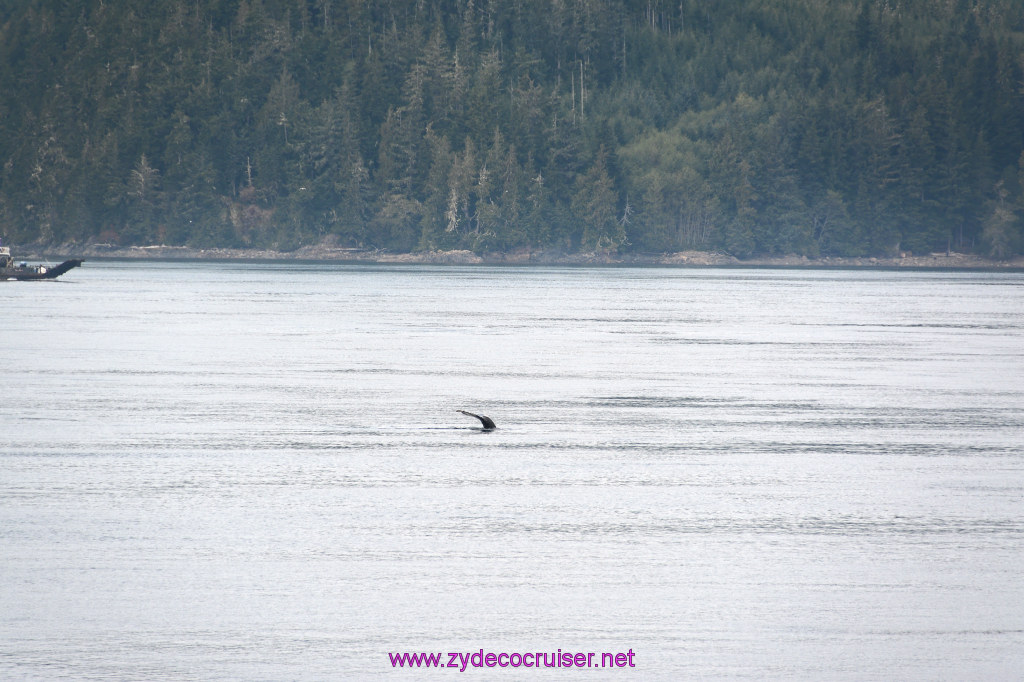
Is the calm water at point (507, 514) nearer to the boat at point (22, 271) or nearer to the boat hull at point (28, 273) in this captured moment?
the boat hull at point (28, 273)

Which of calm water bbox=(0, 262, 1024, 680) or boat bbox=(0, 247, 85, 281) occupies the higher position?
calm water bbox=(0, 262, 1024, 680)

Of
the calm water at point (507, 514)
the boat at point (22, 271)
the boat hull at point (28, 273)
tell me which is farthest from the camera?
the boat at point (22, 271)

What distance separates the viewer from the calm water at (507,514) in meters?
18.0

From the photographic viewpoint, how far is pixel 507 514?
25.5m

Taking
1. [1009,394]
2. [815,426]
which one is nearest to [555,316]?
[1009,394]

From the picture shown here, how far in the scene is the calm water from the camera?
711 inches

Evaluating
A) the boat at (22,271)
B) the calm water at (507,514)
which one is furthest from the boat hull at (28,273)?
the calm water at (507,514)

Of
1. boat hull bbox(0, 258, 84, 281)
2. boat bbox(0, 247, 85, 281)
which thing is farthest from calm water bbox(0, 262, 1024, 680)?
boat bbox(0, 247, 85, 281)

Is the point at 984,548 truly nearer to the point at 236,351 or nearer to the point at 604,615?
the point at 604,615

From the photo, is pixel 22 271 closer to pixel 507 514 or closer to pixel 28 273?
pixel 28 273

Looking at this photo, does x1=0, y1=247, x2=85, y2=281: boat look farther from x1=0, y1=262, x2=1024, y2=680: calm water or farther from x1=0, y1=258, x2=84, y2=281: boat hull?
x1=0, y1=262, x2=1024, y2=680: calm water

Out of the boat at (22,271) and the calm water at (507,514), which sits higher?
the calm water at (507,514)

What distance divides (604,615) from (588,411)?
73.4 feet

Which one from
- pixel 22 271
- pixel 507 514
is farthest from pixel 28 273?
pixel 507 514
